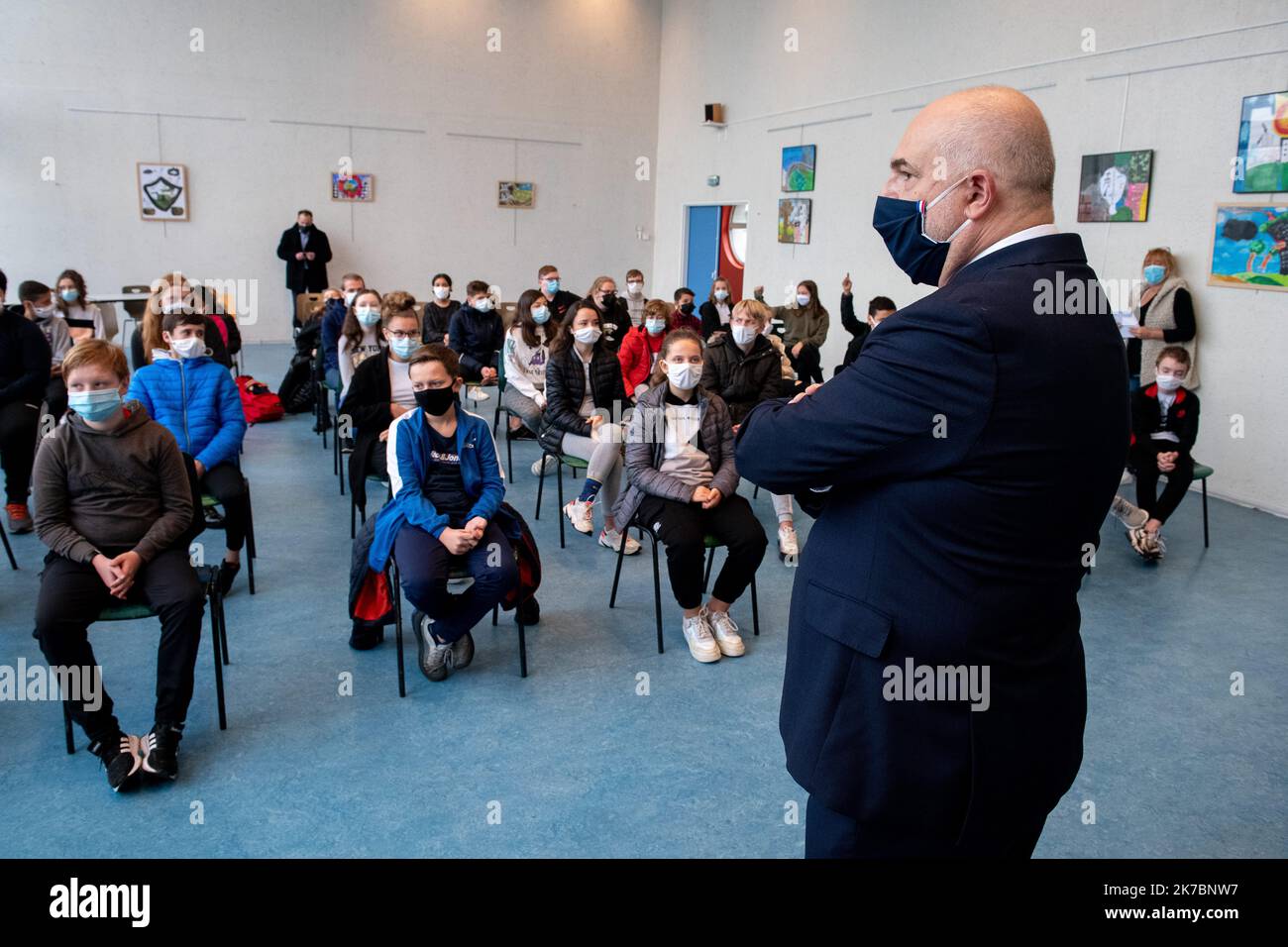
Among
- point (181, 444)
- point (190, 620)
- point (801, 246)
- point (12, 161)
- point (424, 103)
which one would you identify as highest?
point (424, 103)

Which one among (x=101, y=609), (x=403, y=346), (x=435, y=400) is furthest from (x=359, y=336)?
(x=101, y=609)

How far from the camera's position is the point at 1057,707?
4.77ft

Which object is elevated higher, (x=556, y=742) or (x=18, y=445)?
(x=18, y=445)

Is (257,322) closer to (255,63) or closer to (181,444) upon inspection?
(255,63)

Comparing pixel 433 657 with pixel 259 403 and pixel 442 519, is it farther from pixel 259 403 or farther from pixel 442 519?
pixel 259 403

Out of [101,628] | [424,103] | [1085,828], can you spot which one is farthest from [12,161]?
[1085,828]

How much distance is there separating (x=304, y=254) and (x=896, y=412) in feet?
42.5

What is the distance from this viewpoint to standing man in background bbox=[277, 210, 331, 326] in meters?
12.8

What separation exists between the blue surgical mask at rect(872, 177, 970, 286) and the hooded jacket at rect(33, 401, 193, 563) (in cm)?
269

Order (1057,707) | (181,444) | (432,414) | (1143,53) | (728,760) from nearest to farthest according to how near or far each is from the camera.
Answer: (1057,707) < (728,760) < (432,414) < (181,444) < (1143,53)

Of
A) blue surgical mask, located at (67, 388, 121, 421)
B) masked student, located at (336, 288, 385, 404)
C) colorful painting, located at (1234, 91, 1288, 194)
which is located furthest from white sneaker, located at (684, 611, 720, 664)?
colorful painting, located at (1234, 91, 1288, 194)

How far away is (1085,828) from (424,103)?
13.4m

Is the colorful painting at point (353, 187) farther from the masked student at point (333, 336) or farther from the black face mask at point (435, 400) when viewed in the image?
the black face mask at point (435, 400)

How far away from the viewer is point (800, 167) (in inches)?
459
